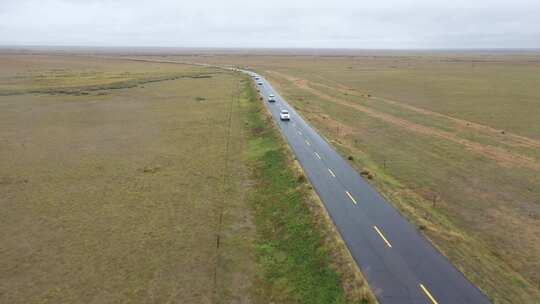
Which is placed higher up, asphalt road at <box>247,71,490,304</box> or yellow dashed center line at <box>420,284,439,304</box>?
asphalt road at <box>247,71,490,304</box>

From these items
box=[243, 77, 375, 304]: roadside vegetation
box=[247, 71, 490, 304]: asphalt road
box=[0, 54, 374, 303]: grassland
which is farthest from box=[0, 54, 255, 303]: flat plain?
box=[247, 71, 490, 304]: asphalt road

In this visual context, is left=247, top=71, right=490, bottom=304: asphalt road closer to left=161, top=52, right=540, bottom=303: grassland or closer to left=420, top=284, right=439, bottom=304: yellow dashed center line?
left=420, top=284, right=439, bottom=304: yellow dashed center line

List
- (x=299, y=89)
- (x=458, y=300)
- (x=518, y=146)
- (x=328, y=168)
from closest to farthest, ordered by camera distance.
Result: (x=458, y=300), (x=328, y=168), (x=518, y=146), (x=299, y=89)

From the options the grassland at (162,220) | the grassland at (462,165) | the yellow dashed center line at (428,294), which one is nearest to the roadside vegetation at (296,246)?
the grassland at (162,220)

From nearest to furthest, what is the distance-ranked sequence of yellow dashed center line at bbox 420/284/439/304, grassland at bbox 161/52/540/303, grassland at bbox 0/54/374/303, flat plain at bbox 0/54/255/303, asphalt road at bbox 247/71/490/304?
1. yellow dashed center line at bbox 420/284/439/304
2. asphalt road at bbox 247/71/490/304
3. grassland at bbox 0/54/374/303
4. flat plain at bbox 0/54/255/303
5. grassland at bbox 161/52/540/303

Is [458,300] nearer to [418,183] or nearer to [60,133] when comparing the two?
[418,183]

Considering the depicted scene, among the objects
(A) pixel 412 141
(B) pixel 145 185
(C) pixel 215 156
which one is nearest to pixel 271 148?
(C) pixel 215 156
